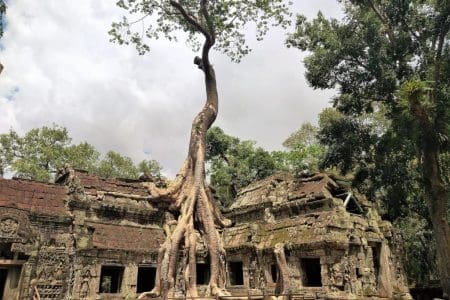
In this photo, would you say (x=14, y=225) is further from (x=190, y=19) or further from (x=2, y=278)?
(x=190, y=19)

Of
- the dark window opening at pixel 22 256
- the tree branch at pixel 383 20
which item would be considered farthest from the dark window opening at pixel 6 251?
the tree branch at pixel 383 20

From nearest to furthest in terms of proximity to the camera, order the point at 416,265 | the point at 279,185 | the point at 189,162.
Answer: the point at 189,162, the point at 279,185, the point at 416,265

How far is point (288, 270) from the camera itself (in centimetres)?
1375

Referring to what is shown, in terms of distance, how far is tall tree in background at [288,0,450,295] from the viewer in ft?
44.0

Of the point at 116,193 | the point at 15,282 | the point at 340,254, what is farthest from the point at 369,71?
the point at 15,282

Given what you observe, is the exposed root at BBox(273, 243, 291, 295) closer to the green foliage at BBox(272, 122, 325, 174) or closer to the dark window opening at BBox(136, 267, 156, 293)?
the dark window opening at BBox(136, 267, 156, 293)

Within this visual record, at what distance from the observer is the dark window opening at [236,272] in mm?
17109

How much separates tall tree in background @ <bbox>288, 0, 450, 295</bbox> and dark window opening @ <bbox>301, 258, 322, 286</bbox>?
476 centimetres

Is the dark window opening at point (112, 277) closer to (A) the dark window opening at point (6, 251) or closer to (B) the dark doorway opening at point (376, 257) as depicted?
(A) the dark window opening at point (6, 251)

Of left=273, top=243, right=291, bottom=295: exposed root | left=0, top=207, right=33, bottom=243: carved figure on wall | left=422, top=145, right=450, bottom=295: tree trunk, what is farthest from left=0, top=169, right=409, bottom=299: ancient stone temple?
left=422, top=145, right=450, bottom=295: tree trunk

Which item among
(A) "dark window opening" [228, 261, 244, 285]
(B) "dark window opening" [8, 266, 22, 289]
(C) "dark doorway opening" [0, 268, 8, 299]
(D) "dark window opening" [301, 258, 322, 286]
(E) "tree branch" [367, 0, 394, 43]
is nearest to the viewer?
(B) "dark window opening" [8, 266, 22, 289]

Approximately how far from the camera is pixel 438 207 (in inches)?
532

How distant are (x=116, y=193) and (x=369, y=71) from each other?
13209 millimetres

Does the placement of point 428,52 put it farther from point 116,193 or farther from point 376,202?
point 116,193
